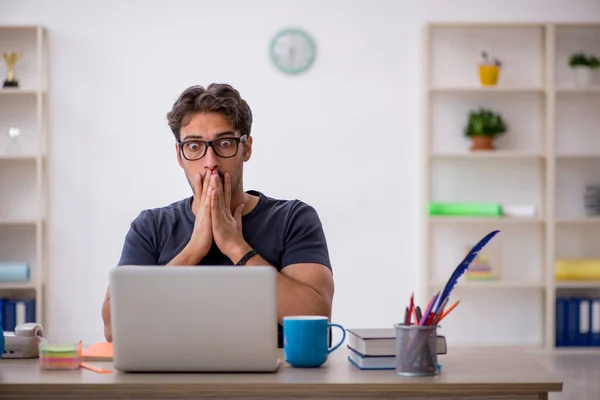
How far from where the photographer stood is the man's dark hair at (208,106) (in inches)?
97.3

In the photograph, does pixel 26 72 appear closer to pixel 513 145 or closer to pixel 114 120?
pixel 114 120

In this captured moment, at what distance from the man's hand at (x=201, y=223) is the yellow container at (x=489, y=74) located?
3248 mm

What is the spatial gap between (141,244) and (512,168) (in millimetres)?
3600

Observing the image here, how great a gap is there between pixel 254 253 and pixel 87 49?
138 inches

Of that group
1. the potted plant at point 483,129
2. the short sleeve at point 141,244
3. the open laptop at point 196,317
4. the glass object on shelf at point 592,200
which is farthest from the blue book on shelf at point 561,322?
the open laptop at point 196,317

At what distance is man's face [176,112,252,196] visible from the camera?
2.47 meters

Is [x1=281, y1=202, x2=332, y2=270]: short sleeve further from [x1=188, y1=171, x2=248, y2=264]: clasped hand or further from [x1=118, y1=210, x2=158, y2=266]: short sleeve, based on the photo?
[x1=118, y1=210, x2=158, y2=266]: short sleeve

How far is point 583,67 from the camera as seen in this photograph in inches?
214

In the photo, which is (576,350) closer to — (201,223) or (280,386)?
(201,223)

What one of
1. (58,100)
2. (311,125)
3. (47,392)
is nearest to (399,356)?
(47,392)

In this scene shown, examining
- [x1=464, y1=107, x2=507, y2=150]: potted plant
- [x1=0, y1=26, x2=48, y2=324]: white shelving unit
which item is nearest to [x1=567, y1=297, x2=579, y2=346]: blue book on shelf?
[x1=464, y1=107, x2=507, y2=150]: potted plant

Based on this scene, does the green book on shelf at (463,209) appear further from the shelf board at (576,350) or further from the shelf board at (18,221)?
the shelf board at (18,221)

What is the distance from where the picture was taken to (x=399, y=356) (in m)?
1.68

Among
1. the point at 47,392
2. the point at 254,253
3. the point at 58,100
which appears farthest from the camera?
the point at 58,100
